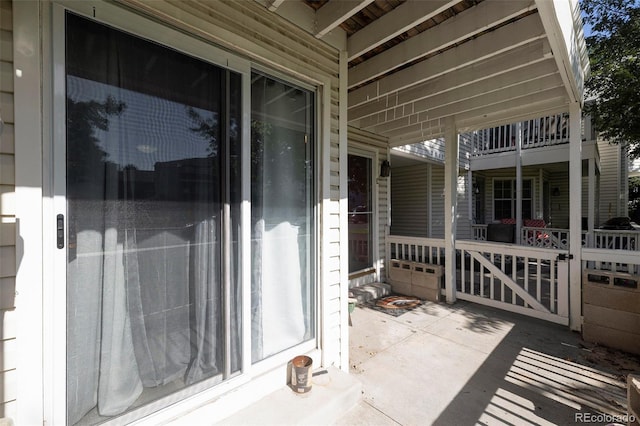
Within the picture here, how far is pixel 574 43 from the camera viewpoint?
282cm

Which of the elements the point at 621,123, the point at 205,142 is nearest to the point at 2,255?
the point at 205,142

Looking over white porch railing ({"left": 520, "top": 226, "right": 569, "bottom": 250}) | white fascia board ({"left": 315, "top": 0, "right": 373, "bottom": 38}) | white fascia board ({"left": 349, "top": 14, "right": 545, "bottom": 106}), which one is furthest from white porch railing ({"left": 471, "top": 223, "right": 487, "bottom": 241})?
white fascia board ({"left": 315, "top": 0, "right": 373, "bottom": 38})

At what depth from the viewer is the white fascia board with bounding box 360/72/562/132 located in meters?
3.34

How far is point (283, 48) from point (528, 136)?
342 inches

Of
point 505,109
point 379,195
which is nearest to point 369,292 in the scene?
point 379,195

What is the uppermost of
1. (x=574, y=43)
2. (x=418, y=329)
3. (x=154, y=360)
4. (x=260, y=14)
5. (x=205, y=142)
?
(x=574, y=43)

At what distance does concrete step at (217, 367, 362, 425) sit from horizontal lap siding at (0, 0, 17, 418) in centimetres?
105

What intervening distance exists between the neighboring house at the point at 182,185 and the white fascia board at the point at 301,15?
0.04 feet

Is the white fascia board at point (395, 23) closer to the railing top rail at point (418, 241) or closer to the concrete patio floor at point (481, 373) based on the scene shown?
the concrete patio floor at point (481, 373)

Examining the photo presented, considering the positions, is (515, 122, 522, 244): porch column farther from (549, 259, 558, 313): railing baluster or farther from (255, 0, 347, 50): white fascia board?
(255, 0, 347, 50): white fascia board

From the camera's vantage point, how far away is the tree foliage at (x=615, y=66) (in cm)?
507

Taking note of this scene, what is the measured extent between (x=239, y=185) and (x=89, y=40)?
999mm

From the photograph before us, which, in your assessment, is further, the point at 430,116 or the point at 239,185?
the point at 430,116

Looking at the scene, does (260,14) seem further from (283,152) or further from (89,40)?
(89,40)
